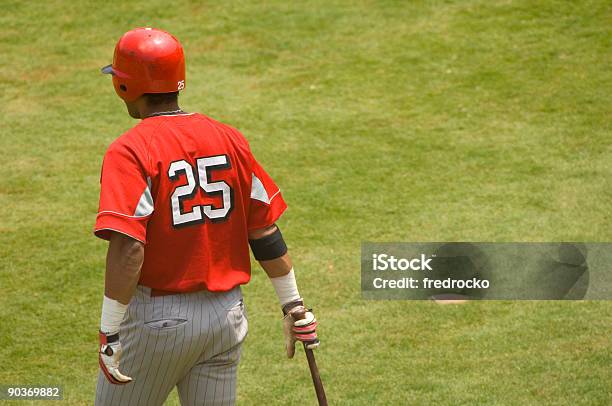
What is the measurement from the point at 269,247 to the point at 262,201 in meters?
0.22

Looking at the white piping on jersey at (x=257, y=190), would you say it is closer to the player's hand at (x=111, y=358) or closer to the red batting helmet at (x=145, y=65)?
the red batting helmet at (x=145, y=65)

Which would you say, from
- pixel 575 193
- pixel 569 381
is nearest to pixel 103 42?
pixel 575 193

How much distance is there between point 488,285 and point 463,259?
40cm

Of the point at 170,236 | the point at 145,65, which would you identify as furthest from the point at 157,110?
the point at 170,236

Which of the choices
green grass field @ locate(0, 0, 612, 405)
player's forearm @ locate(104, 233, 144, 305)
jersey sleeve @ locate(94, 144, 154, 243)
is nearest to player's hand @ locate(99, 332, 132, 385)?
player's forearm @ locate(104, 233, 144, 305)

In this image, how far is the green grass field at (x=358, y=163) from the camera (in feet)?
19.3

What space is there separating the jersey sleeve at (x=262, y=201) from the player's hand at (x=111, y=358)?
0.73 meters

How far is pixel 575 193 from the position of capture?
8.02 meters

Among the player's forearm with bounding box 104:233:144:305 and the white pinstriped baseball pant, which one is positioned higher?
the player's forearm with bounding box 104:233:144:305

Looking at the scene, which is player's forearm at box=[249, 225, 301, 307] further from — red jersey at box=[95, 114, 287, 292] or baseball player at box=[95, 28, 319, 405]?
red jersey at box=[95, 114, 287, 292]

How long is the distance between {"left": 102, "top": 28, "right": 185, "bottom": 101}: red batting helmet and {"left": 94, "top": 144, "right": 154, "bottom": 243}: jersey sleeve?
0.34 metres

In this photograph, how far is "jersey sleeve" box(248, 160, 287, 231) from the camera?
4.02 meters

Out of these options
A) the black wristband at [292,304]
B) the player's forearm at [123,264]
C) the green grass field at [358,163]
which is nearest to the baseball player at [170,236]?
the player's forearm at [123,264]

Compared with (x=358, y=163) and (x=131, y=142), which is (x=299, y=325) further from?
(x=358, y=163)
